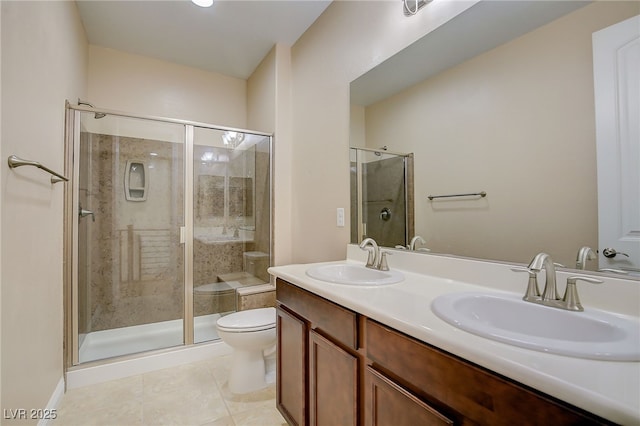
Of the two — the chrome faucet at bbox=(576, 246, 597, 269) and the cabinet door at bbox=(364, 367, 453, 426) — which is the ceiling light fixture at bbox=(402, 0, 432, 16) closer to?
the chrome faucet at bbox=(576, 246, 597, 269)

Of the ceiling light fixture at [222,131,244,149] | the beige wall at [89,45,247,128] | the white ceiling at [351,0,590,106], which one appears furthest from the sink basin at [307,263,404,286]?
the beige wall at [89,45,247,128]

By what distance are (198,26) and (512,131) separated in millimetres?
2401

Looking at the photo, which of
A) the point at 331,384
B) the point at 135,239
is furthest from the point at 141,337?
the point at 331,384

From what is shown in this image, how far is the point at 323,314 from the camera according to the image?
1.17 m

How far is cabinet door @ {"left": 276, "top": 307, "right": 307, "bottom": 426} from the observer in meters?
1.31

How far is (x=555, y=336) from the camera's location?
2.66ft

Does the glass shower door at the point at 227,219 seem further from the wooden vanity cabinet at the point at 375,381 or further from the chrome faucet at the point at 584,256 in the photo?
the chrome faucet at the point at 584,256

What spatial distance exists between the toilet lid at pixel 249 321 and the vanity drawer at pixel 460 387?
1.13 metres

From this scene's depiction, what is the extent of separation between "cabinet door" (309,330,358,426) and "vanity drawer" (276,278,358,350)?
0.15 ft

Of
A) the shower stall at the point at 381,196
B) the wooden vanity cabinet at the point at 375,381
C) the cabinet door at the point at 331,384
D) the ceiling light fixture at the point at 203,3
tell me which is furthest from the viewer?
the ceiling light fixture at the point at 203,3

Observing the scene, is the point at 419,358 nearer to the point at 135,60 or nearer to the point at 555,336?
the point at 555,336

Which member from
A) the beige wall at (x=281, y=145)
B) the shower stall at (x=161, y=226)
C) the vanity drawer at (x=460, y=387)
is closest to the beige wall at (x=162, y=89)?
the shower stall at (x=161, y=226)

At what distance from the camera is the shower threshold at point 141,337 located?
2199 millimetres

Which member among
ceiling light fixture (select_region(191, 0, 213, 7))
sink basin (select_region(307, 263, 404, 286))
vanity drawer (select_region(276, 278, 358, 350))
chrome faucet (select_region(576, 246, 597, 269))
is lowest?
vanity drawer (select_region(276, 278, 358, 350))
